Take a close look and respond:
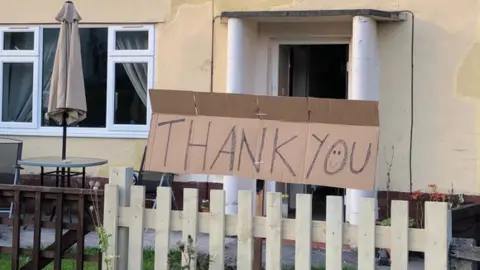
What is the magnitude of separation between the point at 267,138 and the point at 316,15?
→ 4.24m

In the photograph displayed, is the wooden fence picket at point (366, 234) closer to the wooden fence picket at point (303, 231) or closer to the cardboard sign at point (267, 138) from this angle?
the cardboard sign at point (267, 138)

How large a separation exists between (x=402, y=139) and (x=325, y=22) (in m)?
1.75

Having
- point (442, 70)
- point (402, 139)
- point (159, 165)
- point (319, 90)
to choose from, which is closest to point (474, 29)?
point (442, 70)

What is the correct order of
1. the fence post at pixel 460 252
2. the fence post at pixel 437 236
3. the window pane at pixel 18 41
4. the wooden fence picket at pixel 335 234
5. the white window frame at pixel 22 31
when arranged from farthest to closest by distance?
the window pane at pixel 18 41, the white window frame at pixel 22 31, the wooden fence picket at pixel 335 234, the fence post at pixel 460 252, the fence post at pixel 437 236

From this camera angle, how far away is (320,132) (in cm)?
348

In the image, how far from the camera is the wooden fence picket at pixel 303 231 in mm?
3326

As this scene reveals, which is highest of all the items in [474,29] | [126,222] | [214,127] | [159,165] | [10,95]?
[474,29]

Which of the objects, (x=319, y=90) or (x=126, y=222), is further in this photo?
(x=319, y=90)

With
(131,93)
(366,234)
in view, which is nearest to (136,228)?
(366,234)

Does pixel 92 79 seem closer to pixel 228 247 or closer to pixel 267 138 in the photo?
pixel 228 247

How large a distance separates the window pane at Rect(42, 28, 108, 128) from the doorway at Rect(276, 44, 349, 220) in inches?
95.8

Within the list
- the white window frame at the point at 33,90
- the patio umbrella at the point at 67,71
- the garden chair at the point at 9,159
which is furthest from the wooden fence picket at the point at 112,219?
the white window frame at the point at 33,90

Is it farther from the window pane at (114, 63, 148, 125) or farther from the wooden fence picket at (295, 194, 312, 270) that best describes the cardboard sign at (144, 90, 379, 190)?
the window pane at (114, 63, 148, 125)

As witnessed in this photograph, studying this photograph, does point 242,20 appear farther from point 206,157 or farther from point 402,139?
point 206,157
